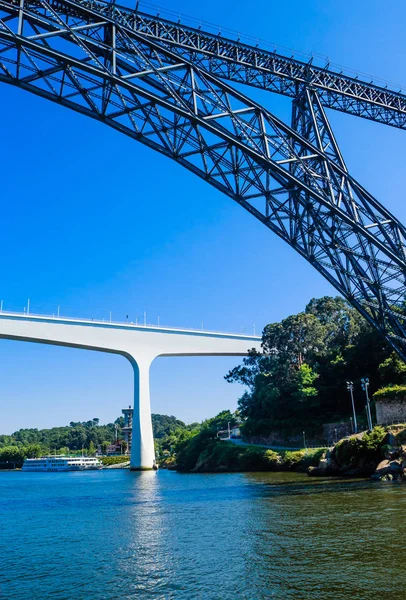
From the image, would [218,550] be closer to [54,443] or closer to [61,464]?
[61,464]

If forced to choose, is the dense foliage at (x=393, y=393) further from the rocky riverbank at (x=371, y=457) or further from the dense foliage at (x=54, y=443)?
the dense foliage at (x=54, y=443)

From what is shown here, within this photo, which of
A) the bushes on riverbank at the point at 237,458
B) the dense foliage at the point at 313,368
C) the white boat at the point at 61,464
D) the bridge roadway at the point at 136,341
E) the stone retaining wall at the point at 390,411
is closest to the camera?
the stone retaining wall at the point at 390,411

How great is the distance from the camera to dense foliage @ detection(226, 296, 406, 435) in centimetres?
5400

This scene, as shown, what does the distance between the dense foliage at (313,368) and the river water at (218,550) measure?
3005cm

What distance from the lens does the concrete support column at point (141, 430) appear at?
223 ft

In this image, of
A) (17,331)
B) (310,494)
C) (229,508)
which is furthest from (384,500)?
(17,331)

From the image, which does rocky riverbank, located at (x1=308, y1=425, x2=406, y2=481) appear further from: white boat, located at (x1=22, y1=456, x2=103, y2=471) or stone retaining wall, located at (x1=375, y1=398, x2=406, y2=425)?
white boat, located at (x1=22, y1=456, x2=103, y2=471)

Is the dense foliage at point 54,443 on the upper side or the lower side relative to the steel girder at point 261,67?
lower

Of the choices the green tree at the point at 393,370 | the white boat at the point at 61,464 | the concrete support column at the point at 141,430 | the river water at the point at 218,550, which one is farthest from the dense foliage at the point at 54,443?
the river water at the point at 218,550

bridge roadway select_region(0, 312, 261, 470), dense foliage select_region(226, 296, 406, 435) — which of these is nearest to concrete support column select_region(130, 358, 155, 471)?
bridge roadway select_region(0, 312, 261, 470)

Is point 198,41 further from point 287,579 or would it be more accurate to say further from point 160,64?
point 287,579

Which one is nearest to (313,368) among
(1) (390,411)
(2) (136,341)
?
(1) (390,411)

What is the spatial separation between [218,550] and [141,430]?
55358 mm

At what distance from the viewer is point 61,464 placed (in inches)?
4326
